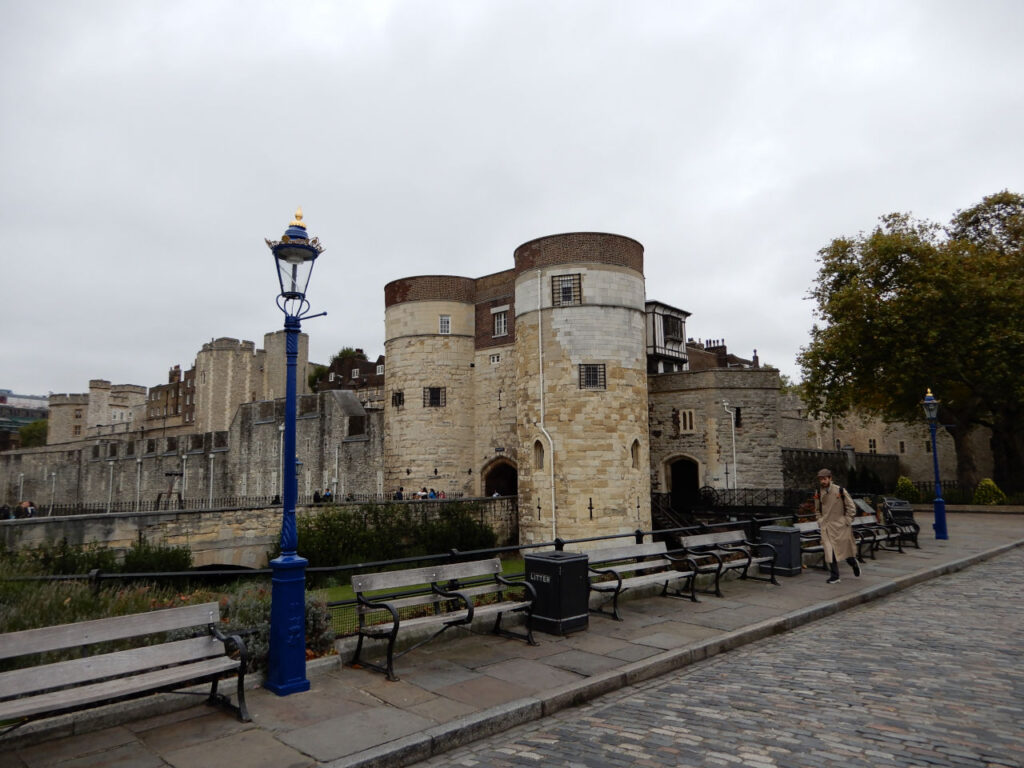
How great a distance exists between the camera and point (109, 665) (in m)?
4.47

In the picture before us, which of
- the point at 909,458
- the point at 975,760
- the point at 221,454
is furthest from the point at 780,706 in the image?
the point at 909,458

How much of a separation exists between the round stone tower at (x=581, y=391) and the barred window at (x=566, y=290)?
0.03 metres

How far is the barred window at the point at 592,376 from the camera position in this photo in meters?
22.0

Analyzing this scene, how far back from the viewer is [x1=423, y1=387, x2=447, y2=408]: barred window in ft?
92.6

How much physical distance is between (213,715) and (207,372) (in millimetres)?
62226

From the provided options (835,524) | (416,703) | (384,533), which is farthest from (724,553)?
(384,533)

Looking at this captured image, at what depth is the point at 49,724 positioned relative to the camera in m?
4.54

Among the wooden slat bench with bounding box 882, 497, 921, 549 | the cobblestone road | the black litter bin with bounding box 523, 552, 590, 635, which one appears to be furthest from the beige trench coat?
the black litter bin with bounding box 523, 552, 590, 635

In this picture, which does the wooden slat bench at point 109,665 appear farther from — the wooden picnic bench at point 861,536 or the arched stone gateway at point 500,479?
the arched stone gateway at point 500,479

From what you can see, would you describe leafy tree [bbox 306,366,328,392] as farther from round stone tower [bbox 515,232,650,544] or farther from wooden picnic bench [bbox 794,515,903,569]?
wooden picnic bench [bbox 794,515,903,569]

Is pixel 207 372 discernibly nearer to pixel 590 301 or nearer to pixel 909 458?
pixel 590 301

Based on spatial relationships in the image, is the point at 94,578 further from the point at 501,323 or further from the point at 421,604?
the point at 501,323

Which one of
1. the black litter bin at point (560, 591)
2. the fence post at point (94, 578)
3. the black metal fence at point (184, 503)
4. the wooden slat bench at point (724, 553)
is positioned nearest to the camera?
the fence post at point (94, 578)

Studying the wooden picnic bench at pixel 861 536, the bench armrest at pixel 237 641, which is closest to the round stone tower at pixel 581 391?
the wooden picnic bench at pixel 861 536
